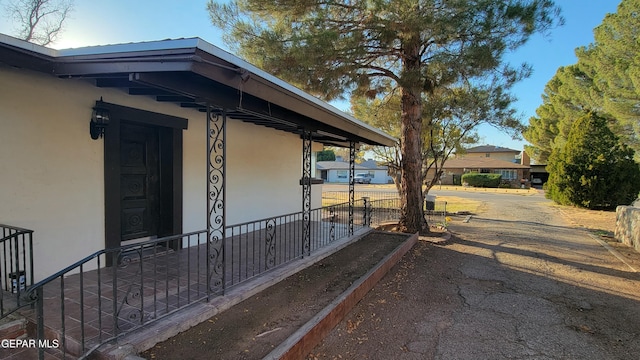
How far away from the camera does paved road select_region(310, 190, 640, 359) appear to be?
3168 mm

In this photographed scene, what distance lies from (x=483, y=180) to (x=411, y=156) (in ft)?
105

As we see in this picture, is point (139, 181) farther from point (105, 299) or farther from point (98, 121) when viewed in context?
point (105, 299)

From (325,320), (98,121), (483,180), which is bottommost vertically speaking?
(325,320)

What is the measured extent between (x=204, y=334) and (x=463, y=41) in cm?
719

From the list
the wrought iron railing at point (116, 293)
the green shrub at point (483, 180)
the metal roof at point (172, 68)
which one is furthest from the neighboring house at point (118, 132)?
the green shrub at point (483, 180)

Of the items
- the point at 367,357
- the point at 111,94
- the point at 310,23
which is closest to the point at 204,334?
the point at 367,357

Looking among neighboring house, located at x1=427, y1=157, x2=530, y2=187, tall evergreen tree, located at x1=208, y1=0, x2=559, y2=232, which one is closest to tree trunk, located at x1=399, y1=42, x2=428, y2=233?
tall evergreen tree, located at x1=208, y1=0, x2=559, y2=232

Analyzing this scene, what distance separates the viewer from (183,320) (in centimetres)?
299

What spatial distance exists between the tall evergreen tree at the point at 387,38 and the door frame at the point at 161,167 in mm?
2976

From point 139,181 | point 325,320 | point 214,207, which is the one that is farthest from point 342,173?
point 325,320

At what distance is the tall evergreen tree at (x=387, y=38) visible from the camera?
623 cm

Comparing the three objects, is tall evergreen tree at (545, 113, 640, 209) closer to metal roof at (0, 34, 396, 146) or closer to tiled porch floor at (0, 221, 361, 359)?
tiled porch floor at (0, 221, 361, 359)

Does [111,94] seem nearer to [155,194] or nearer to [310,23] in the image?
[155,194]

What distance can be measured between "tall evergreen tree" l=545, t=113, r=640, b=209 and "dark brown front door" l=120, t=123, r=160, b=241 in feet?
60.3
